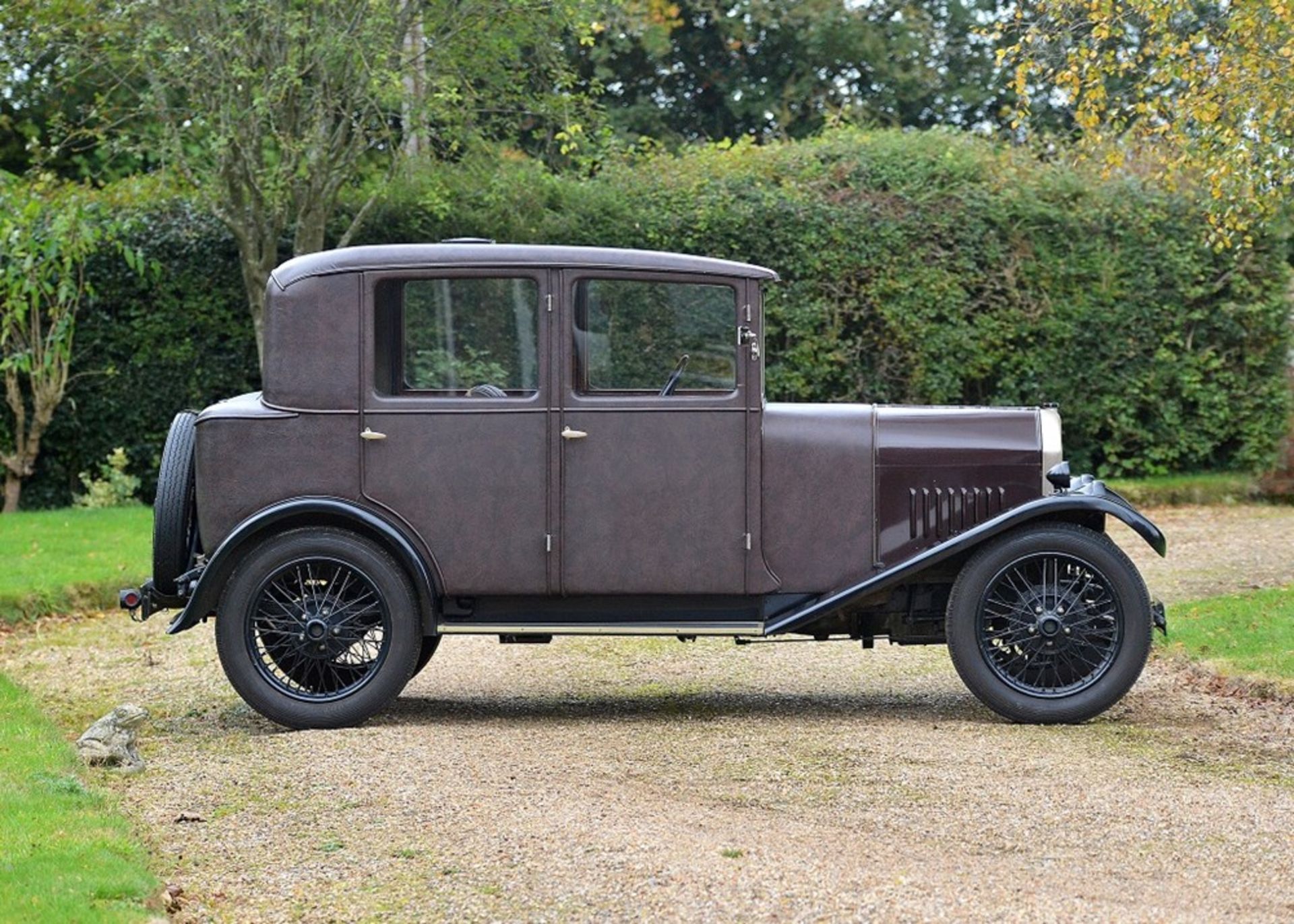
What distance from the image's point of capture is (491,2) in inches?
588

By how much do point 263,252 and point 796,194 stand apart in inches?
195

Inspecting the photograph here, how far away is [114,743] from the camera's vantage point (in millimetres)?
6887

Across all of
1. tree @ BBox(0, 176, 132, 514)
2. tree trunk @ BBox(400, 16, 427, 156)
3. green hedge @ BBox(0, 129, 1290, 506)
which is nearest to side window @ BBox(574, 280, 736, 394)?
tree trunk @ BBox(400, 16, 427, 156)

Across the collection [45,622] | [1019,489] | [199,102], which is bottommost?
[45,622]

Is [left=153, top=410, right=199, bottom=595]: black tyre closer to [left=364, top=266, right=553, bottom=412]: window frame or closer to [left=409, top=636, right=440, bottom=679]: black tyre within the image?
[left=364, top=266, right=553, bottom=412]: window frame

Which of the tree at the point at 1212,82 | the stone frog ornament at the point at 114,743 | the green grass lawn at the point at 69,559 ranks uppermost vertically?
the tree at the point at 1212,82

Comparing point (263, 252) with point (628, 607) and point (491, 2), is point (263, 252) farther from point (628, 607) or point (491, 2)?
point (628, 607)

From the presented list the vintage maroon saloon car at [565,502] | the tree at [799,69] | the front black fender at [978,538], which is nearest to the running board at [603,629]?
the vintage maroon saloon car at [565,502]

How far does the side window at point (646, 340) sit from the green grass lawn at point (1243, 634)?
3248 millimetres

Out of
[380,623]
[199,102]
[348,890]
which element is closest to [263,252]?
[199,102]

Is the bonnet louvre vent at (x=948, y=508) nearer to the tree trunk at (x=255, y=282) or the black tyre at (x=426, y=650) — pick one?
the black tyre at (x=426, y=650)

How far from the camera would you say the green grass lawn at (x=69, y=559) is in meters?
11.7

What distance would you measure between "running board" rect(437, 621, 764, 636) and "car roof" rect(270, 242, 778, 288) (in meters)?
1.51

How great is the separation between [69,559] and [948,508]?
7.36 m
